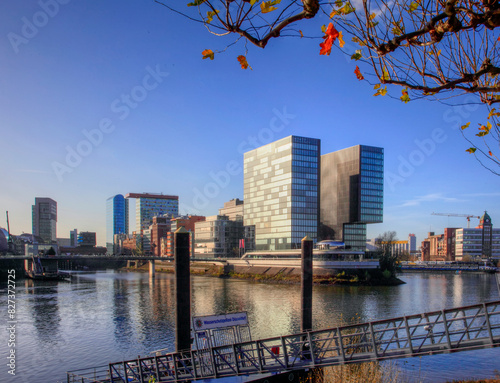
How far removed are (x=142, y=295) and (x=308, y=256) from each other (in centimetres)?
4890

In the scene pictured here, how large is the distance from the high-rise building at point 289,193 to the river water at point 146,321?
48683 millimetres

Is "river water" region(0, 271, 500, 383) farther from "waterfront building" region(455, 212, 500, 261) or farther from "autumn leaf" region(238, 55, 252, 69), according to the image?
"waterfront building" region(455, 212, 500, 261)

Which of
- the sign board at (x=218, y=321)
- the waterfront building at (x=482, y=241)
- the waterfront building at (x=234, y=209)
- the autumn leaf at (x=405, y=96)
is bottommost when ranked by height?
the waterfront building at (x=482, y=241)

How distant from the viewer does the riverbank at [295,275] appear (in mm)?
82938

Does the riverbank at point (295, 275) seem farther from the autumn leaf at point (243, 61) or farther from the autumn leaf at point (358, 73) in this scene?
the autumn leaf at point (243, 61)

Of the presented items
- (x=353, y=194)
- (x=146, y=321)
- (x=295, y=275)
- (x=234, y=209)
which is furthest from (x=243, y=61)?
(x=234, y=209)

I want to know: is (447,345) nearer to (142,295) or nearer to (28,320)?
(28,320)

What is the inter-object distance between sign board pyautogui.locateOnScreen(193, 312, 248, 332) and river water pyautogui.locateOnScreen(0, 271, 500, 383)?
7.60m

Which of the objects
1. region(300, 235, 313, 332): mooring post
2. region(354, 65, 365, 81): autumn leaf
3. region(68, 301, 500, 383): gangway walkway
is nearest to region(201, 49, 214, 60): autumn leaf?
region(354, 65, 365, 81): autumn leaf

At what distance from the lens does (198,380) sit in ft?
63.0

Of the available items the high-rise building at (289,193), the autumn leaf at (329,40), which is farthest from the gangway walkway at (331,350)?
the high-rise building at (289,193)

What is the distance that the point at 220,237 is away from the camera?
156m

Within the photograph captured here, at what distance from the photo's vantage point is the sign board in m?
21.5

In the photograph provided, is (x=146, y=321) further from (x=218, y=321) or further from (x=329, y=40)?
(x=329, y=40)
